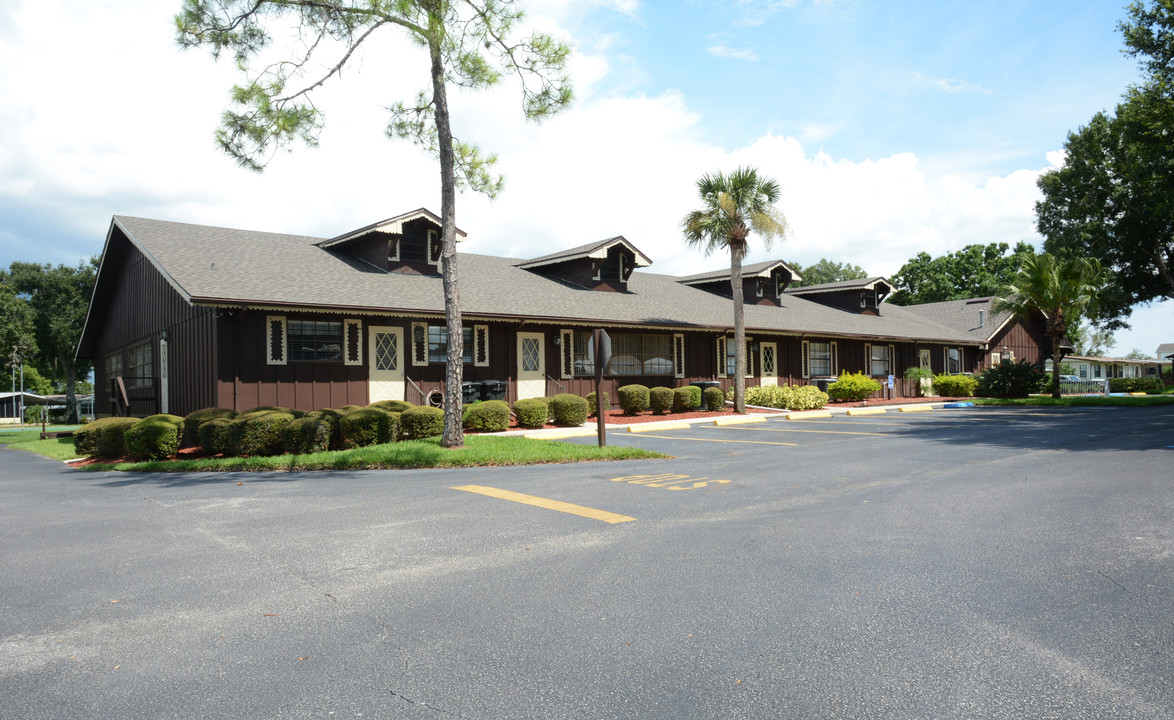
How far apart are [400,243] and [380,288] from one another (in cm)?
268

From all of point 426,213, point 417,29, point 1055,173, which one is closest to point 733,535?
point 417,29

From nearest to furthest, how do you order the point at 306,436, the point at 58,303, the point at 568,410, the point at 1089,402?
the point at 306,436, the point at 568,410, the point at 1089,402, the point at 58,303

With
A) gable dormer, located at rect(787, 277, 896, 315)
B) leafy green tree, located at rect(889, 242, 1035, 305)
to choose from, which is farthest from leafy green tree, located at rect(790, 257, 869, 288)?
gable dormer, located at rect(787, 277, 896, 315)

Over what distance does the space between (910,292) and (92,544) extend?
205ft

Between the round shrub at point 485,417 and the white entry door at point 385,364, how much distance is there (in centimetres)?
254

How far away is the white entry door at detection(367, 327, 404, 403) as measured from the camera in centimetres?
1880

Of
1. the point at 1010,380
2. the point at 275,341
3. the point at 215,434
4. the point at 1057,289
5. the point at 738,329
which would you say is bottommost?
the point at 215,434

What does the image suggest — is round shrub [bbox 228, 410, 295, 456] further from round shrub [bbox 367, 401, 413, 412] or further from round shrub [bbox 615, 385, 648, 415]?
round shrub [bbox 615, 385, 648, 415]

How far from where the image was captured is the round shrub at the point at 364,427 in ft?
46.5

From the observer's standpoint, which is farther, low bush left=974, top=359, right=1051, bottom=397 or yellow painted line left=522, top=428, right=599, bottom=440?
low bush left=974, top=359, right=1051, bottom=397

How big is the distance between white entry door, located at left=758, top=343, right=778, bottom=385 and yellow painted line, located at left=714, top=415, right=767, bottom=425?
20.4 feet

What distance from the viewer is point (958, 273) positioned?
5891cm

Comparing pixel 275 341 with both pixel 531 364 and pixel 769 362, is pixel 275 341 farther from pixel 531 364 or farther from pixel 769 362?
pixel 769 362

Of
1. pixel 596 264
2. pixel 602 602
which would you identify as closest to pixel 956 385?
pixel 596 264
